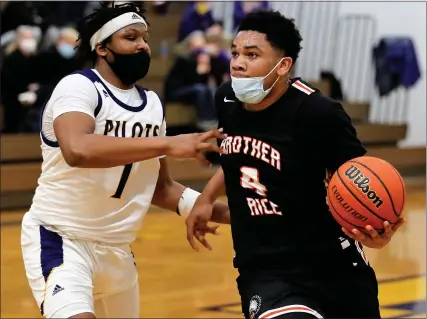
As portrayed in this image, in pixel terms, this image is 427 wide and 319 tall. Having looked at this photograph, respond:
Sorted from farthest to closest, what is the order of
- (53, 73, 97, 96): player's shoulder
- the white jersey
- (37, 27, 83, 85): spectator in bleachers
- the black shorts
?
(37, 27, 83, 85): spectator in bleachers, the white jersey, (53, 73, 97, 96): player's shoulder, the black shorts

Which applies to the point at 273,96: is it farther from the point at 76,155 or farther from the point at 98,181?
the point at 98,181

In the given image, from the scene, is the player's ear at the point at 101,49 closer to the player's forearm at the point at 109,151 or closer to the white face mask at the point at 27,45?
the player's forearm at the point at 109,151

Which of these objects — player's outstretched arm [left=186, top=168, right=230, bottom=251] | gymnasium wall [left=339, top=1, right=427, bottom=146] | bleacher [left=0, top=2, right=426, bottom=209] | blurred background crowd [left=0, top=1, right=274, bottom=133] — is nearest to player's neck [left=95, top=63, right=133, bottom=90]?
player's outstretched arm [left=186, top=168, right=230, bottom=251]

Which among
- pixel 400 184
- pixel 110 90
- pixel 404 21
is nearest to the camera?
pixel 400 184

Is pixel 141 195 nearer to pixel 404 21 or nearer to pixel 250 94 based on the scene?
pixel 250 94

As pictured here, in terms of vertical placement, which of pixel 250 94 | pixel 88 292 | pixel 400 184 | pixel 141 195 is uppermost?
pixel 250 94

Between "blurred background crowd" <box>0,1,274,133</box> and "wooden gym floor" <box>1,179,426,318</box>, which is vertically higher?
"blurred background crowd" <box>0,1,274,133</box>

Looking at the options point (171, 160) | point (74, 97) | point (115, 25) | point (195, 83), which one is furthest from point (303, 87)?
point (195, 83)

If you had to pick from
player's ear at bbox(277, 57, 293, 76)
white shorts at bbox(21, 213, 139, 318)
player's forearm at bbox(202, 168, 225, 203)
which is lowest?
white shorts at bbox(21, 213, 139, 318)

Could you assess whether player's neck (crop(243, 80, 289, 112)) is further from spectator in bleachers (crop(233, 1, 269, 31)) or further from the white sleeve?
spectator in bleachers (crop(233, 1, 269, 31))

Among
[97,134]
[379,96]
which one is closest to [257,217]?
[97,134]

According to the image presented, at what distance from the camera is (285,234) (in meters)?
4.40

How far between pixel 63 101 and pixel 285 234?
4.12 ft

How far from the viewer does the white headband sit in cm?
519
